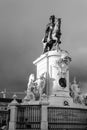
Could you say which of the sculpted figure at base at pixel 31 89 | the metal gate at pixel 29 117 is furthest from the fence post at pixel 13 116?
the sculpted figure at base at pixel 31 89

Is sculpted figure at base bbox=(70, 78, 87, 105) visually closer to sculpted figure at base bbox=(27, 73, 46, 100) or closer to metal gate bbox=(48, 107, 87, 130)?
metal gate bbox=(48, 107, 87, 130)

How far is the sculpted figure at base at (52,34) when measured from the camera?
3189 centimetres

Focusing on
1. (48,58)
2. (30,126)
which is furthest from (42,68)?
(30,126)

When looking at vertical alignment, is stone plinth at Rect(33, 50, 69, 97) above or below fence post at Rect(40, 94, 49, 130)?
above

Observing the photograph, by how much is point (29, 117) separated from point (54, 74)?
20.6 feet

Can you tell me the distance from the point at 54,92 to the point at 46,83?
4.68 ft

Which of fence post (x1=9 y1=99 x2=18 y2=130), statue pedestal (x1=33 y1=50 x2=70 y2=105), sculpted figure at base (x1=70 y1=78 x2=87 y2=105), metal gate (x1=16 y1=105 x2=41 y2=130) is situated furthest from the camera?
sculpted figure at base (x1=70 y1=78 x2=87 y2=105)

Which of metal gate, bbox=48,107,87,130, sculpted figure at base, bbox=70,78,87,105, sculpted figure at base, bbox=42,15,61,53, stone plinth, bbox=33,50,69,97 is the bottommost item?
metal gate, bbox=48,107,87,130

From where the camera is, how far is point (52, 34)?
32312 millimetres

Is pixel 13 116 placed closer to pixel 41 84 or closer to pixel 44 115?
pixel 44 115

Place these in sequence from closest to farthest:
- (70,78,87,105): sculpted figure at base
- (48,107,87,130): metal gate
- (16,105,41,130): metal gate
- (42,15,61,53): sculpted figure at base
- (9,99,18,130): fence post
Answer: (9,99,18,130): fence post < (16,105,41,130): metal gate < (48,107,87,130): metal gate < (70,78,87,105): sculpted figure at base < (42,15,61,53): sculpted figure at base

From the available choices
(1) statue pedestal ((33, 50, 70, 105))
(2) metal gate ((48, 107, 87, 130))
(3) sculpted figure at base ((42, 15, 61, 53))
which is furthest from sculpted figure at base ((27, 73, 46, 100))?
(3) sculpted figure at base ((42, 15, 61, 53))

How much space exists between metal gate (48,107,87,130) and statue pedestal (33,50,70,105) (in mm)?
2247

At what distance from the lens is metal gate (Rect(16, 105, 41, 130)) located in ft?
79.7
